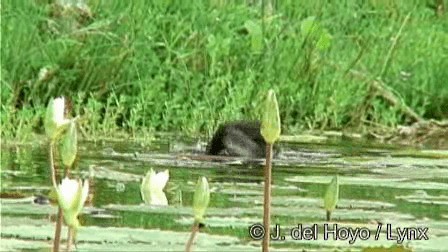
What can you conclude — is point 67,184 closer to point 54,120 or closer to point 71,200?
point 71,200

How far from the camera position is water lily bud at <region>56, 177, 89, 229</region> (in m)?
1.98

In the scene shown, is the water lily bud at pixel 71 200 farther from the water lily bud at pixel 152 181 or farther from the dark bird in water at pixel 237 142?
the dark bird in water at pixel 237 142

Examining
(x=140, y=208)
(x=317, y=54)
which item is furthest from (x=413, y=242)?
(x=317, y=54)

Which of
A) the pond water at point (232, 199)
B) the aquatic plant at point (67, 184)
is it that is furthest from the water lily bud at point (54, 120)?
the pond water at point (232, 199)

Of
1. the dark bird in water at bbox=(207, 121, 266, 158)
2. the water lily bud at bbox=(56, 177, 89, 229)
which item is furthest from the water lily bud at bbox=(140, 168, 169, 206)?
the dark bird in water at bbox=(207, 121, 266, 158)

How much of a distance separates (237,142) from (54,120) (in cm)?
299

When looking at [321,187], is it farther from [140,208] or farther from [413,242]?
[413,242]

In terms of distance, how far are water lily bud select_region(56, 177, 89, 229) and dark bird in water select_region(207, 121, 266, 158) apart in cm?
315

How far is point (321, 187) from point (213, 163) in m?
0.78

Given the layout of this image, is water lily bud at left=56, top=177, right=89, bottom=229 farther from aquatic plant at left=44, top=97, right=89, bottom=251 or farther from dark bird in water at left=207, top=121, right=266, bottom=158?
dark bird in water at left=207, top=121, right=266, bottom=158

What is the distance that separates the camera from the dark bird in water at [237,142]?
5.17 m

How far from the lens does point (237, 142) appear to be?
5199 mm

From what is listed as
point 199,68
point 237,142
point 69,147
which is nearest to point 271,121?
point 69,147

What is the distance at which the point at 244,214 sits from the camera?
342 cm
